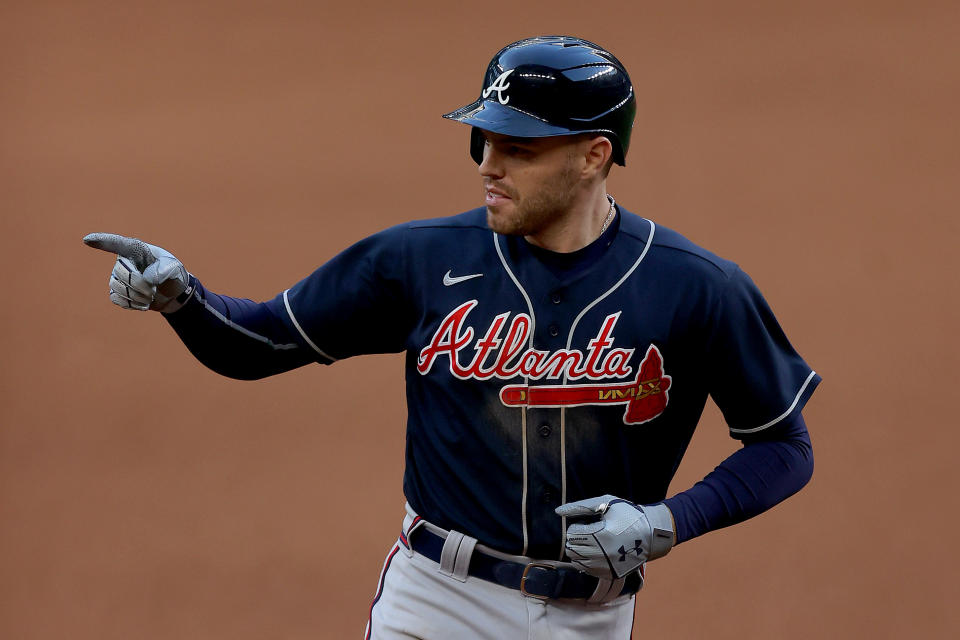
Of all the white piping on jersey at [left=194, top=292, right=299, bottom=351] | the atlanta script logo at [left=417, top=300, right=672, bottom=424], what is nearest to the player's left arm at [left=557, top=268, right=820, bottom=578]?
the atlanta script logo at [left=417, top=300, right=672, bottom=424]

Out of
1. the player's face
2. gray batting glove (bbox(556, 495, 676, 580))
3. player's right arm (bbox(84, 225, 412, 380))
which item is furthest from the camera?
player's right arm (bbox(84, 225, 412, 380))

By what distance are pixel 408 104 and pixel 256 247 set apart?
2.60ft

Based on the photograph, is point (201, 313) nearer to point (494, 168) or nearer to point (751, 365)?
point (494, 168)

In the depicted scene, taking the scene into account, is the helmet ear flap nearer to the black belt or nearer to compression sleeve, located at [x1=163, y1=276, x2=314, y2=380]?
compression sleeve, located at [x1=163, y1=276, x2=314, y2=380]

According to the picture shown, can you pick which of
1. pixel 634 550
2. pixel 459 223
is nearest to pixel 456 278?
pixel 459 223

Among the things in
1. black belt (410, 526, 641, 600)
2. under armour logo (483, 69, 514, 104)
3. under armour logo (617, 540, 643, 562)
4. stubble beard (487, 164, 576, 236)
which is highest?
under armour logo (483, 69, 514, 104)

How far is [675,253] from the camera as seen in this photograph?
2635 millimetres

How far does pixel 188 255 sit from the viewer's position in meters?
5.26

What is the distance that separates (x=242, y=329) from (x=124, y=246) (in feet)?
0.97

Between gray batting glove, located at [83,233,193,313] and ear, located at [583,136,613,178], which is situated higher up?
ear, located at [583,136,613,178]

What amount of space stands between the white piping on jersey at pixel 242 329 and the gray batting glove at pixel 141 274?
0.22ft

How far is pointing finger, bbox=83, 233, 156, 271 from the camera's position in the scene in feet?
7.96

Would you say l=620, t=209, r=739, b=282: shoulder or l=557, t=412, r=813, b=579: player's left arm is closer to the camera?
l=557, t=412, r=813, b=579: player's left arm

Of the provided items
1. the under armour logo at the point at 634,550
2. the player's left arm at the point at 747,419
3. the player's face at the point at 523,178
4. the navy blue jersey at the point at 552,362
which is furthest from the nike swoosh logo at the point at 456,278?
the under armour logo at the point at 634,550
